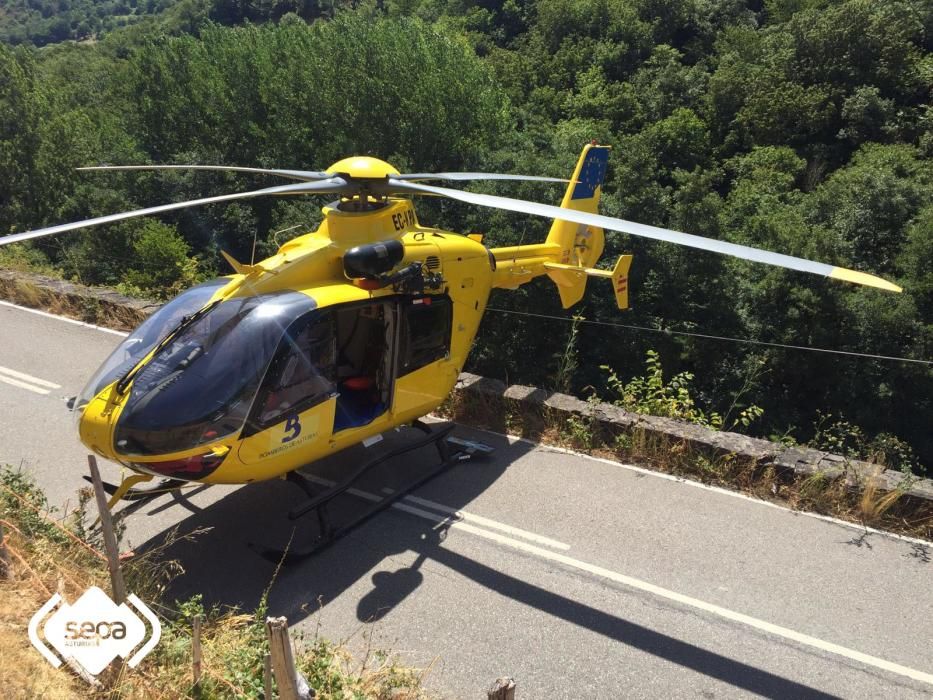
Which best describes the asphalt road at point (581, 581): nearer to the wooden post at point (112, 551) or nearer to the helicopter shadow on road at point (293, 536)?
the helicopter shadow on road at point (293, 536)

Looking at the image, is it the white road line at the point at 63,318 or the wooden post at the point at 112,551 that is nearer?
the wooden post at the point at 112,551

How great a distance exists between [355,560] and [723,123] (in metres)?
32.3

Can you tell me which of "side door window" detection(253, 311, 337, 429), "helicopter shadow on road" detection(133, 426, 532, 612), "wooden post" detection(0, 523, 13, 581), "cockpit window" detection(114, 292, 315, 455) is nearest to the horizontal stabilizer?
"helicopter shadow on road" detection(133, 426, 532, 612)

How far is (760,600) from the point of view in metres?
5.63

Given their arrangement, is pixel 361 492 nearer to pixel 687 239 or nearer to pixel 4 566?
pixel 4 566

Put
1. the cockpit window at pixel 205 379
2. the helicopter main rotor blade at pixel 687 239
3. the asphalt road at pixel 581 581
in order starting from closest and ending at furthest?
Answer: the helicopter main rotor blade at pixel 687 239, the asphalt road at pixel 581 581, the cockpit window at pixel 205 379

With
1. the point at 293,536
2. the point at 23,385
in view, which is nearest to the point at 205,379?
the point at 293,536

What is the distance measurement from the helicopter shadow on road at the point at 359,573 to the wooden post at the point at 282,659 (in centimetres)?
180

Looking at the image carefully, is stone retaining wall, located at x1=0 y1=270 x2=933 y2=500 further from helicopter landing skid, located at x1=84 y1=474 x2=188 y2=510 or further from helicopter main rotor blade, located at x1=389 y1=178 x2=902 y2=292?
helicopter landing skid, located at x1=84 y1=474 x2=188 y2=510

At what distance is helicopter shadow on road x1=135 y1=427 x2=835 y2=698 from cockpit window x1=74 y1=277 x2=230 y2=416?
1.64 m

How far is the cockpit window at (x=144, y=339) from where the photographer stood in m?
5.64

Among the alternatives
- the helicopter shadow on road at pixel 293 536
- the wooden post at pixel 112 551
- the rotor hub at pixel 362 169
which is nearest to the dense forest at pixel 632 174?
the helicopter shadow on road at pixel 293 536

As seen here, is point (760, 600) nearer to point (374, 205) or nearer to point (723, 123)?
point (374, 205)

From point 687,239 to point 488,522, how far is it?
11.1 feet
